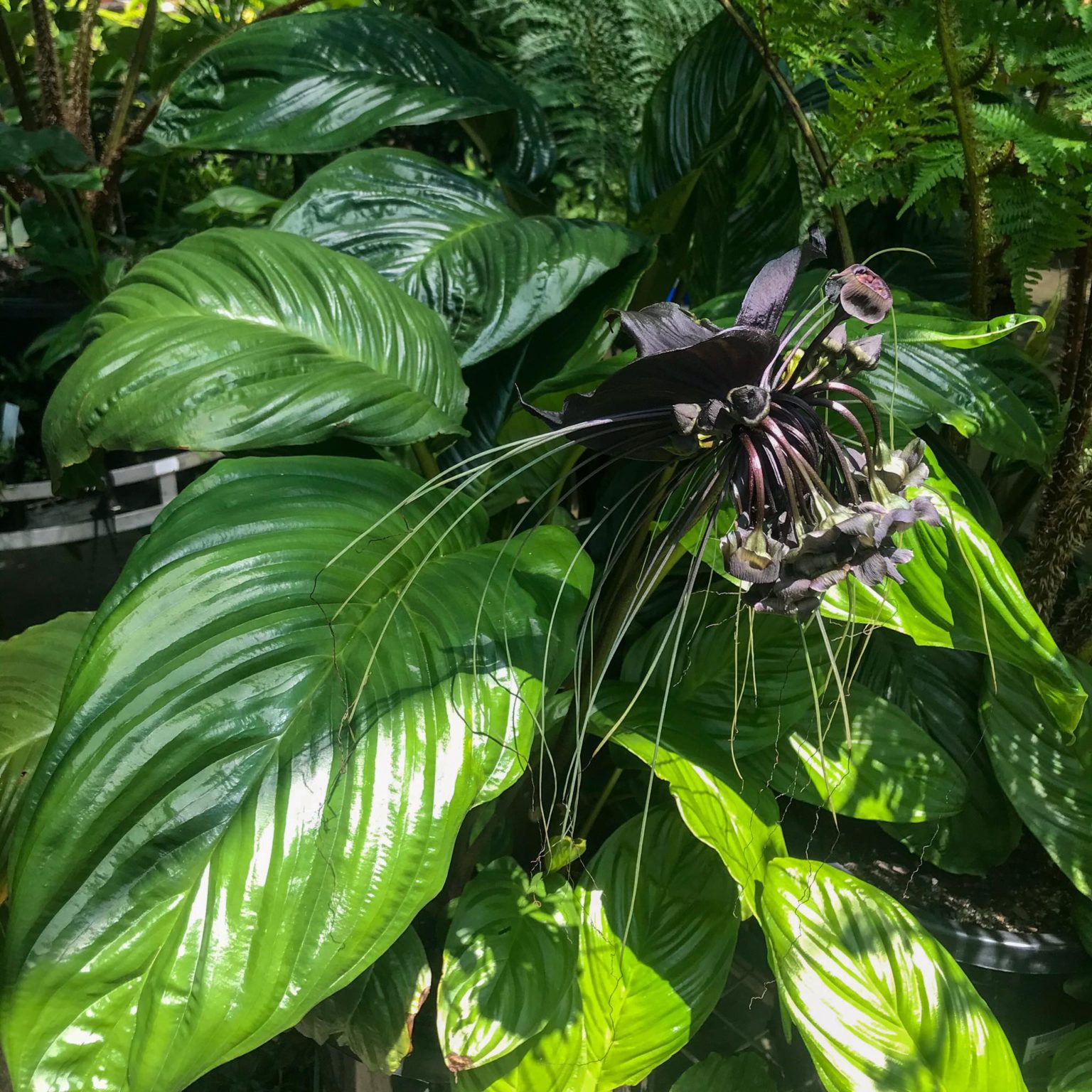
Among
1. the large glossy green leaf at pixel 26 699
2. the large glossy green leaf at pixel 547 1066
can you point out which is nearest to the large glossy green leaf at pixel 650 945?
the large glossy green leaf at pixel 547 1066

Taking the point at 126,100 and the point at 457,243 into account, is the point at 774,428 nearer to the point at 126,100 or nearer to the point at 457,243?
the point at 457,243

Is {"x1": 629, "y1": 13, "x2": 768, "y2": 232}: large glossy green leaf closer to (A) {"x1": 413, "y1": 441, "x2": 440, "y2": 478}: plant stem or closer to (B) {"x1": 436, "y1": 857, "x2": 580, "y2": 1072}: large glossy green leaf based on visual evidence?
(A) {"x1": 413, "y1": 441, "x2": 440, "y2": 478}: plant stem

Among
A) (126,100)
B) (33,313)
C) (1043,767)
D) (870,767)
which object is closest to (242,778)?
(870,767)

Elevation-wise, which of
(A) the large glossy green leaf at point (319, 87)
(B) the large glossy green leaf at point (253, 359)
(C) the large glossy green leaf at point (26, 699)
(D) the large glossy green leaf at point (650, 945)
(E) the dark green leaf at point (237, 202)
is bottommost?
(D) the large glossy green leaf at point (650, 945)

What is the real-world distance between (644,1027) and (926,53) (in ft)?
2.51

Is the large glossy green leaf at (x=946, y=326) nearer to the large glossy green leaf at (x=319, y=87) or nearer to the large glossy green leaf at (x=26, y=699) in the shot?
the large glossy green leaf at (x=319, y=87)

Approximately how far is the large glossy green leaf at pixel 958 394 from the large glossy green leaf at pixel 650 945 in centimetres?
38

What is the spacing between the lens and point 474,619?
21.5 inches

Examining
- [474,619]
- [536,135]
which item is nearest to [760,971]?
[474,619]

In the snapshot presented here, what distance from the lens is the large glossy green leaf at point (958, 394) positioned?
0.61 m

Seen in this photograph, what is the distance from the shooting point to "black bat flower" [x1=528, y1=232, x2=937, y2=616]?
34 centimetres

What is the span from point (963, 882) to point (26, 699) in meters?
0.86

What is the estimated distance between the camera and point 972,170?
2.24 feet

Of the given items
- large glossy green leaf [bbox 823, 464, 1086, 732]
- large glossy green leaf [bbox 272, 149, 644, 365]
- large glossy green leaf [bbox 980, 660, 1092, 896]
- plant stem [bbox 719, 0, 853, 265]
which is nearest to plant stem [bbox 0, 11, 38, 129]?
large glossy green leaf [bbox 272, 149, 644, 365]
